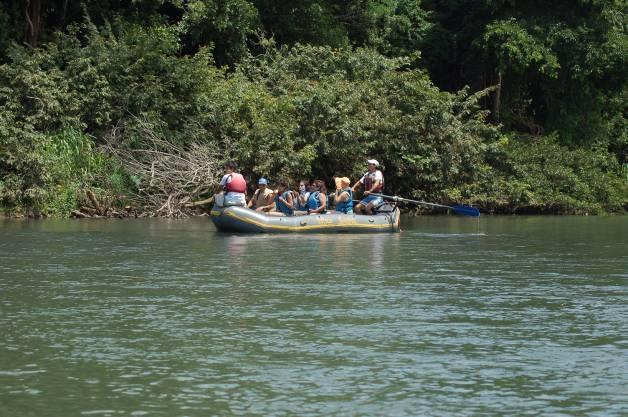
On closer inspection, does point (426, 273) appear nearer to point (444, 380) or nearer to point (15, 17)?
point (444, 380)

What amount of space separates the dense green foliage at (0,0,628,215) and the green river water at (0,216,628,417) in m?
12.4

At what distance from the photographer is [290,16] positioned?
41500mm

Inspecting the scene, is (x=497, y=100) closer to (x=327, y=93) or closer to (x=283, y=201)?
(x=327, y=93)

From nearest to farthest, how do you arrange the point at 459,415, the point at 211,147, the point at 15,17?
the point at 459,415
the point at 211,147
the point at 15,17

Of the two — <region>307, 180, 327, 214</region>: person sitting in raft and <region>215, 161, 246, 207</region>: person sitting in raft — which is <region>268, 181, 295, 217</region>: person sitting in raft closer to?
<region>307, 180, 327, 214</region>: person sitting in raft

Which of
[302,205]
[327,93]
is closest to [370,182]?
[302,205]

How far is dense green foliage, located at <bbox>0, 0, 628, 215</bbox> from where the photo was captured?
32812 millimetres

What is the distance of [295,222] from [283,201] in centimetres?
140

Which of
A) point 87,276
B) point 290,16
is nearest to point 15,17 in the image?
point 290,16

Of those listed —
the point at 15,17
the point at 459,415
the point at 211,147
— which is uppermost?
the point at 15,17

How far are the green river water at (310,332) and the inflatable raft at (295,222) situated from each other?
13.6ft

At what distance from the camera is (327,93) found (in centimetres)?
3462

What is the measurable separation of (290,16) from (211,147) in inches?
369

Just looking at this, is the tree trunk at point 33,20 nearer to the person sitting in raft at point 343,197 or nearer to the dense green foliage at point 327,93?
the dense green foliage at point 327,93
